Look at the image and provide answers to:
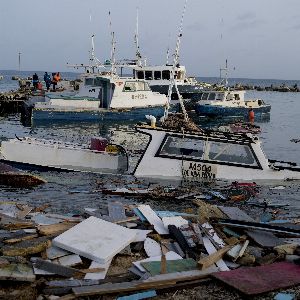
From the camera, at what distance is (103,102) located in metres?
38.8

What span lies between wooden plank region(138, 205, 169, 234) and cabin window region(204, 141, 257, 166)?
4.98 m

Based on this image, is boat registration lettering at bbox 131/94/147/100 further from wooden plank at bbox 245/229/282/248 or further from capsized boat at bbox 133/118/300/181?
wooden plank at bbox 245/229/282/248

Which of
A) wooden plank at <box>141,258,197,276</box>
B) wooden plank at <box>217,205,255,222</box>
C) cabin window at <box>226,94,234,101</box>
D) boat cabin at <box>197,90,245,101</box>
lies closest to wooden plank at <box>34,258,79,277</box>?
wooden plank at <box>141,258,197,276</box>

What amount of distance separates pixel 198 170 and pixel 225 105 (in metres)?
31.8

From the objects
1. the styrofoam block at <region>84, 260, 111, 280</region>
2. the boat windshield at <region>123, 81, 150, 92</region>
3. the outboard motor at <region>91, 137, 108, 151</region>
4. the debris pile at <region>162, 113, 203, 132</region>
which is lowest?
the styrofoam block at <region>84, 260, 111, 280</region>

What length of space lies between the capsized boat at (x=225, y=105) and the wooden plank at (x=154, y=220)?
35.4 meters

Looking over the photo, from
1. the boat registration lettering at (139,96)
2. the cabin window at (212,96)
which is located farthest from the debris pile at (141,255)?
the cabin window at (212,96)

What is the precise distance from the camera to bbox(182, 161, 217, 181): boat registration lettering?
45.5ft

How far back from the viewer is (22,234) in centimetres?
775

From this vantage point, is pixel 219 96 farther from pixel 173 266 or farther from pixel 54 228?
pixel 173 266

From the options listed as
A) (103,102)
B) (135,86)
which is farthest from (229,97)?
(103,102)

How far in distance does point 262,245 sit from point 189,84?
3948 centimetres

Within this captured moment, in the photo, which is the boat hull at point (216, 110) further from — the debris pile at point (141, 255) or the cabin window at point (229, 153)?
the debris pile at point (141, 255)

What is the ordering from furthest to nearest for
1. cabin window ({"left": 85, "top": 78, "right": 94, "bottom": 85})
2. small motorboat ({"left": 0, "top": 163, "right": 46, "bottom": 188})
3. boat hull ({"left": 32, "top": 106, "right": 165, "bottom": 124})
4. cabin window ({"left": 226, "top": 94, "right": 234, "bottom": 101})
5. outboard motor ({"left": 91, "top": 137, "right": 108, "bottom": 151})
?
cabin window ({"left": 226, "top": 94, "right": 234, "bottom": 101}) < cabin window ({"left": 85, "top": 78, "right": 94, "bottom": 85}) < boat hull ({"left": 32, "top": 106, "right": 165, "bottom": 124}) < outboard motor ({"left": 91, "top": 137, "right": 108, "bottom": 151}) < small motorboat ({"left": 0, "top": 163, "right": 46, "bottom": 188})
